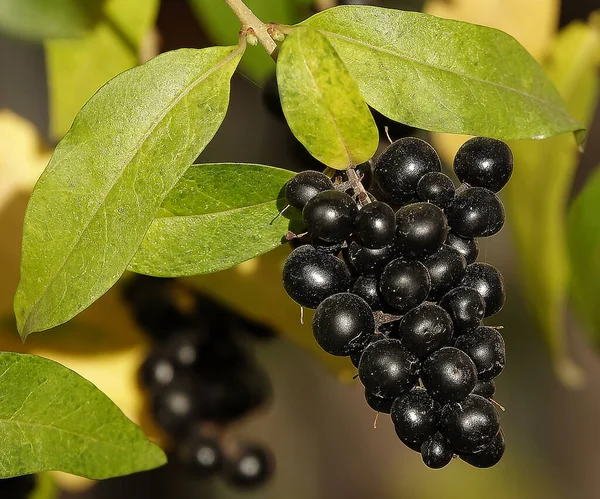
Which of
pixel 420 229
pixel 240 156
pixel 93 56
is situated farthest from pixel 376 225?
pixel 240 156

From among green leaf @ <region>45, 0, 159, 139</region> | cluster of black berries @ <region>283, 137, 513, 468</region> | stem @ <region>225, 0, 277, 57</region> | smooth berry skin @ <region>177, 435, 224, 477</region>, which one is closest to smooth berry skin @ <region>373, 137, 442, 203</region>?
cluster of black berries @ <region>283, 137, 513, 468</region>

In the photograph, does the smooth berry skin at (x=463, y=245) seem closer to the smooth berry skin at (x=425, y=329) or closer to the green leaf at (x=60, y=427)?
the smooth berry skin at (x=425, y=329)

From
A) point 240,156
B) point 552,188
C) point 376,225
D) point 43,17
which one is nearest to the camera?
point 376,225

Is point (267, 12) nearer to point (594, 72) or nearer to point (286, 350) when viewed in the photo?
point (594, 72)

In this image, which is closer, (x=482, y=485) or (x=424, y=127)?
(x=424, y=127)

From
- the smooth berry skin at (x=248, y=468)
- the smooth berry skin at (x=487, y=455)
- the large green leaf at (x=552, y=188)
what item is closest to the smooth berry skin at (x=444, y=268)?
the smooth berry skin at (x=487, y=455)

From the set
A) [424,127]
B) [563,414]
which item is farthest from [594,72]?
[563,414]

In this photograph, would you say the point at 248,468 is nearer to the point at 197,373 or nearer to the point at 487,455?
the point at 197,373
